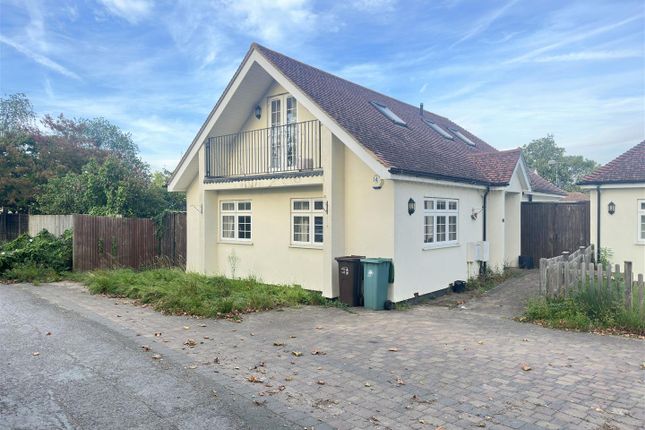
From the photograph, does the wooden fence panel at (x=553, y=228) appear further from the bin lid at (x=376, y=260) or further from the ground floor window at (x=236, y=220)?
the ground floor window at (x=236, y=220)

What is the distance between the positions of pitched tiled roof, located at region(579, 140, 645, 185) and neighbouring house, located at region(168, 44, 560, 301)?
2.65 meters

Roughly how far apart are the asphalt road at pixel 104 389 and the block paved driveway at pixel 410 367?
0.26 m

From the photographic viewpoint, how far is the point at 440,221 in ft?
41.9

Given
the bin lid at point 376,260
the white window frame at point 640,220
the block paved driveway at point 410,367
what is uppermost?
the white window frame at point 640,220

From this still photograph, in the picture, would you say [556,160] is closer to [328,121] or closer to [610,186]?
[610,186]

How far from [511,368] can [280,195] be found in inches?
329

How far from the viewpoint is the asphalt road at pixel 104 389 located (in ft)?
15.0

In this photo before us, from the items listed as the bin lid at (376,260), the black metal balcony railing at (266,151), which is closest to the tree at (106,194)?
the black metal balcony railing at (266,151)

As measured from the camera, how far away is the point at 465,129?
26.0 meters

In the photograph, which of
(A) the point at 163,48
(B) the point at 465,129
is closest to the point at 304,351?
(A) the point at 163,48

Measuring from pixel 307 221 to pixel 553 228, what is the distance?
11.3m

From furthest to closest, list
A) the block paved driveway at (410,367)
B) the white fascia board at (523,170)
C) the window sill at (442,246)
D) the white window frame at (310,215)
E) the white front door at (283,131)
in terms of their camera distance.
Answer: the white fascia board at (523,170) < the white front door at (283,131) < the white window frame at (310,215) < the window sill at (442,246) < the block paved driveway at (410,367)

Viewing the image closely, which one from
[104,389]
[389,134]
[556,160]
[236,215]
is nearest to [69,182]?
[236,215]

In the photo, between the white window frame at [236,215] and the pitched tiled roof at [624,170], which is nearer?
the white window frame at [236,215]
